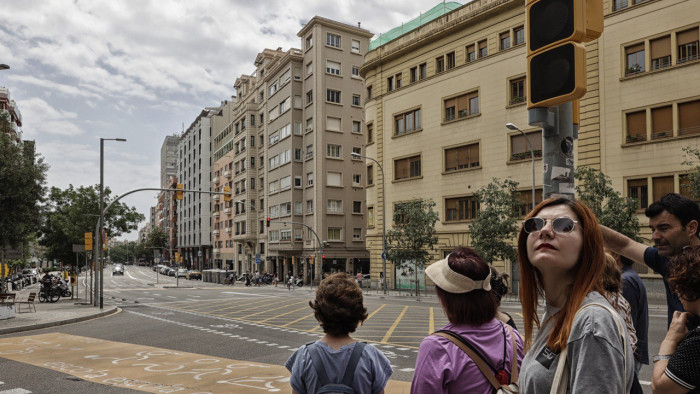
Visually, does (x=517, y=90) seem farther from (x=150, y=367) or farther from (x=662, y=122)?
(x=150, y=367)

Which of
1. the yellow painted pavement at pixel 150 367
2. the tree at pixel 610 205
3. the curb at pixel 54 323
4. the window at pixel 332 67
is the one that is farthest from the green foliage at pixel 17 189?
the window at pixel 332 67

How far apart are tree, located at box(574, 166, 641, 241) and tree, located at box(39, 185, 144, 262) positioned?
34.6 meters

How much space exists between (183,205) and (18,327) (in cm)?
10143

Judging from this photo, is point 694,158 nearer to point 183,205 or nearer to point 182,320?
point 182,320

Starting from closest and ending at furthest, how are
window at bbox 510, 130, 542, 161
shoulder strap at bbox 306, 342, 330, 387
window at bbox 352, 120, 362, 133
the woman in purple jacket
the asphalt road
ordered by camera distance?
the woman in purple jacket
shoulder strap at bbox 306, 342, 330, 387
the asphalt road
window at bbox 510, 130, 542, 161
window at bbox 352, 120, 362, 133

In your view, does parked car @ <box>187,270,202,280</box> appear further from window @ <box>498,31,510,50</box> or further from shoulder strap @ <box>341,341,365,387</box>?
shoulder strap @ <box>341,341,365,387</box>

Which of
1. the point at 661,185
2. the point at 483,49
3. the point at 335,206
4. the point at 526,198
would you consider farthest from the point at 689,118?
the point at 335,206

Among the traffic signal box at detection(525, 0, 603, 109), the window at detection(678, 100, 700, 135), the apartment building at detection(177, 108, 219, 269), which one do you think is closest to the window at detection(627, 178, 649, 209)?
the window at detection(678, 100, 700, 135)

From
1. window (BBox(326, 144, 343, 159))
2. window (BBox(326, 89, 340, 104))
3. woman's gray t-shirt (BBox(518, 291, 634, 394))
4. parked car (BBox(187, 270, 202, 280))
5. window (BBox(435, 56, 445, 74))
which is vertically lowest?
parked car (BBox(187, 270, 202, 280))

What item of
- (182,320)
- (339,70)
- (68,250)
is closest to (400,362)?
(182,320)

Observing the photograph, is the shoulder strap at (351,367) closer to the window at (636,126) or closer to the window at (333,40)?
the window at (636,126)

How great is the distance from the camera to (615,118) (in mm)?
28062

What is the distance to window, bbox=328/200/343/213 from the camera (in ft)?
186

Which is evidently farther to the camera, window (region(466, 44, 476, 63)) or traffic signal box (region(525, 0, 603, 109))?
window (region(466, 44, 476, 63))
